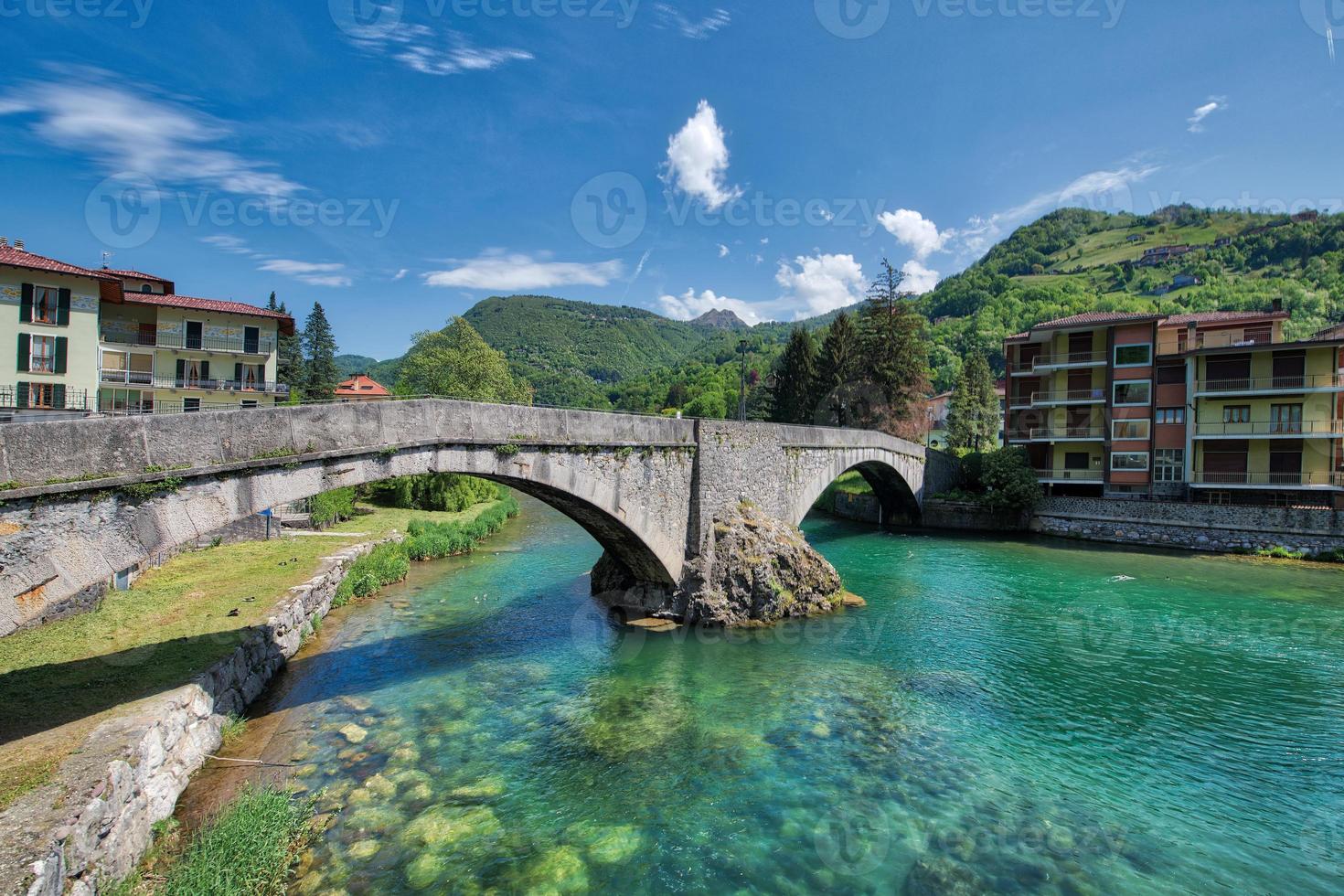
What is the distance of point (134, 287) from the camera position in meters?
31.6

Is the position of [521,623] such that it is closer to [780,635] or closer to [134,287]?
[780,635]

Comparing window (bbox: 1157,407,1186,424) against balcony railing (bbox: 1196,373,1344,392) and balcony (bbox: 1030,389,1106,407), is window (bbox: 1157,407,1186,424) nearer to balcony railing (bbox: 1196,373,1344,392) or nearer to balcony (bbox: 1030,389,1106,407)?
balcony railing (bbox: 1196,373,1344,392)

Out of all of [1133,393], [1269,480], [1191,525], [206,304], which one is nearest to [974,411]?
[1133,393]

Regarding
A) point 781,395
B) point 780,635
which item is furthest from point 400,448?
point 781,395

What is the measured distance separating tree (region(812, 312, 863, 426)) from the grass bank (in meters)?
45.1

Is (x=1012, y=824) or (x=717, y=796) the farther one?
(x=717, y=796)

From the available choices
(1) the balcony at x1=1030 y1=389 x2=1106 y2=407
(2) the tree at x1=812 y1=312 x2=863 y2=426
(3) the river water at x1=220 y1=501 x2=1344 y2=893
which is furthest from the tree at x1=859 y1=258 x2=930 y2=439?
(3) the river water at x1=220 y1=501 x2=1344 y2=893

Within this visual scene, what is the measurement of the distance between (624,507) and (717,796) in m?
7.18

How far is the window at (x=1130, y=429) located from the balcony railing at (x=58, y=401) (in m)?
46.6

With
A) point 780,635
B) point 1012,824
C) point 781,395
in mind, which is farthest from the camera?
point 781,395

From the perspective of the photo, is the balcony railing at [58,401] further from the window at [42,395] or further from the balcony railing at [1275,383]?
the balcony railing at [1275,383]

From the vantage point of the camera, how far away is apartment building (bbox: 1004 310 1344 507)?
94.7ft

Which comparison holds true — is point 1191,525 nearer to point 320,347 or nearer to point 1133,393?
point 1133,393

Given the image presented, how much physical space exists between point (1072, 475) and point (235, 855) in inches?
1538
